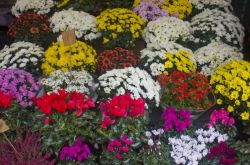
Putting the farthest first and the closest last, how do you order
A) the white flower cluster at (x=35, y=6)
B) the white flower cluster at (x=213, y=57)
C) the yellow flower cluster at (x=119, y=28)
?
1. the white flower cluster at (x=35, y=6)
2. the yellow flower cluster at (x=119, y=28)
3. the white flower cluster at (x=213, y=57)

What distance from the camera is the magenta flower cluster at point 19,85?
12.3 ft

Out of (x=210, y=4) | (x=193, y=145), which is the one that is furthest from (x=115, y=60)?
(x=210, y=4)

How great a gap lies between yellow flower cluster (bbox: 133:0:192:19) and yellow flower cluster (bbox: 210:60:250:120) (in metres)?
1.84

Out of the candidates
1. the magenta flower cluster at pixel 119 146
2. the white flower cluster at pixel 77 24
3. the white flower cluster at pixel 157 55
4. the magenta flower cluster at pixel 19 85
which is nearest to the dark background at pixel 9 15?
the white flower cluster at pixel 77 24

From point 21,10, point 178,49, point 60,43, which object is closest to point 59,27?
point 60,43

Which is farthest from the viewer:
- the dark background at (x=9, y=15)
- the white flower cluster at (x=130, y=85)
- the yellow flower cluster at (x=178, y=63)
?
the dark background at (x=9, y=15)

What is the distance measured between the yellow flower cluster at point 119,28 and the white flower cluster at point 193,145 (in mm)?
1946

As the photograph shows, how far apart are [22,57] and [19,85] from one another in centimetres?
66

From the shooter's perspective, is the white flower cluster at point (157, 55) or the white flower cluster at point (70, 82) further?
the white flower cluster at point (157, 55)

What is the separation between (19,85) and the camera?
3861 millimetres

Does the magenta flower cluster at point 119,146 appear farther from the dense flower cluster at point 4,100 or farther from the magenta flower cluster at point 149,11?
the magenta flower cluster at point 149,11

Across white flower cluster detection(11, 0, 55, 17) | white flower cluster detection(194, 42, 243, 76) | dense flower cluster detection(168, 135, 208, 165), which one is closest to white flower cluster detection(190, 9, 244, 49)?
white flower cluster detection(194, 42, 243, 76)

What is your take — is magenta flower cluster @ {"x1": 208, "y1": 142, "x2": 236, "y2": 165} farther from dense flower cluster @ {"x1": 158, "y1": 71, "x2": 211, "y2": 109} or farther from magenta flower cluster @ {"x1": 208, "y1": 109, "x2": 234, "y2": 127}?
dense flower cluster @ {"x1": 158, "y1": 71, "x2": 211, "y2": 109}

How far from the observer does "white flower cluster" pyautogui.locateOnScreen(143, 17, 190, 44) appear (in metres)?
5.03
